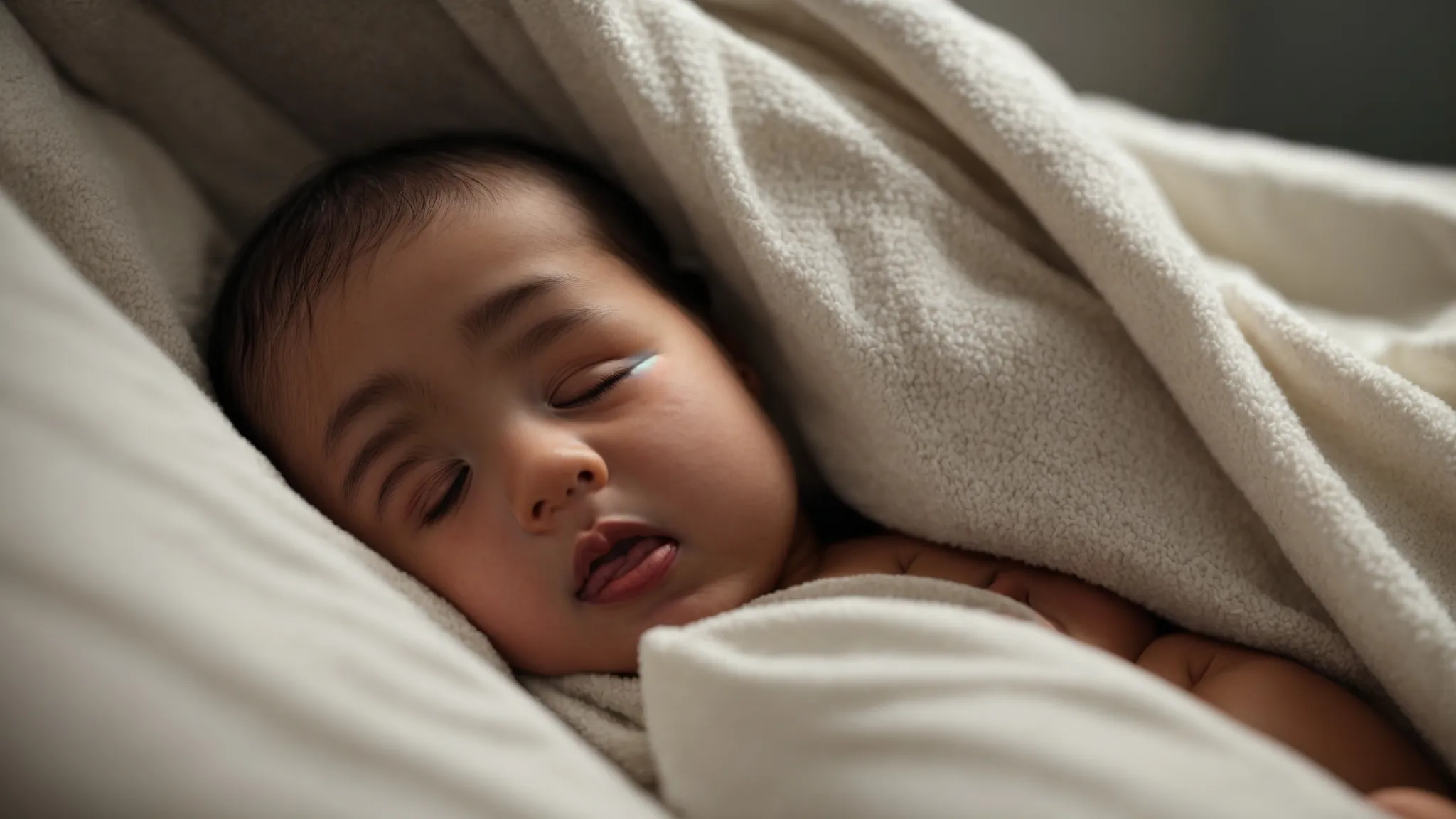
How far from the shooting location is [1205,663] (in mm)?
756

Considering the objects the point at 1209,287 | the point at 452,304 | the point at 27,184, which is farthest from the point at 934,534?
the point at 27,184

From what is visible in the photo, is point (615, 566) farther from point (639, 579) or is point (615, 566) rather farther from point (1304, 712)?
point (1304, 712)

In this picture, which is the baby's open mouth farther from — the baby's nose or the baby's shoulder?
the baby's shoulder

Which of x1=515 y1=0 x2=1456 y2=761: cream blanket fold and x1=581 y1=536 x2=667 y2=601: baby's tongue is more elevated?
x1=515 y1=0 x2=1456 y2=761: cream blanket fold

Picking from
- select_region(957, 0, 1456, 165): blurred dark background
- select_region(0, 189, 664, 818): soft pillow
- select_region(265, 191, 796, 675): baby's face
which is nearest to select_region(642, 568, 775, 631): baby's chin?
select_region(265, 191, 796, 675): baby's face

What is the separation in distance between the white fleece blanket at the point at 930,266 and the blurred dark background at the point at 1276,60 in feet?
1.72

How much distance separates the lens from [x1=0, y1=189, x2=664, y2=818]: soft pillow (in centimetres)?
47

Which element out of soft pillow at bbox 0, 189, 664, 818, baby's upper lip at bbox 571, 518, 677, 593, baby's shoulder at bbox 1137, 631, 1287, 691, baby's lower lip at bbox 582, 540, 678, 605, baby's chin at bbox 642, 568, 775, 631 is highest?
soft pillow at bbox 0, 189, 664, 818

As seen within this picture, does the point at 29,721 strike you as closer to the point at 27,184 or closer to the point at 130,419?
the point at 130,419

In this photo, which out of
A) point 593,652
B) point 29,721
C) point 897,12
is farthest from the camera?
point 897,12

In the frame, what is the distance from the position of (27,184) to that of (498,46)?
1.15ft

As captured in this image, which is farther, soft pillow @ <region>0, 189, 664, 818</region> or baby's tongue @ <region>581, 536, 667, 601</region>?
baby's tongue @ <region>581, 536, 667, 601</region>

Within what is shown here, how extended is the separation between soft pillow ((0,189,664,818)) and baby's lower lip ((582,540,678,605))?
134mm

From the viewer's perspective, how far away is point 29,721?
1.54ft
